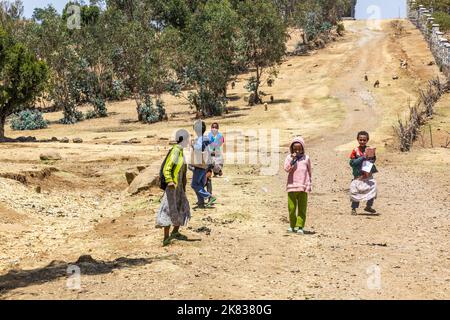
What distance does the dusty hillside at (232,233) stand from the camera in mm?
7484

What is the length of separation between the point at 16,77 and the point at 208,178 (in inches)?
799

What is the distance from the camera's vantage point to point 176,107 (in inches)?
1768

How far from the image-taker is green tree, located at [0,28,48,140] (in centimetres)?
2995

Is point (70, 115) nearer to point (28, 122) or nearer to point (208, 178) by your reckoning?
point (28, 122)

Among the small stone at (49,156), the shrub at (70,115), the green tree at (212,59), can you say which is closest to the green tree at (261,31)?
the green tree at (212,59)

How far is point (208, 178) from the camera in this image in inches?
510

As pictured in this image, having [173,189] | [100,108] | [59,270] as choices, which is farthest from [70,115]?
[59,270]

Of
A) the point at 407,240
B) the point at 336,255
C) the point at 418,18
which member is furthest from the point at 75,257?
the point at 418,18

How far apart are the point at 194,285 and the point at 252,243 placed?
2648mm

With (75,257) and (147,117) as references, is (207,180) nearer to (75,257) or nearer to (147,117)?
(75,257)

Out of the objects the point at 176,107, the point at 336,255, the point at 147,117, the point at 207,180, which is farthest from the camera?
the point at 176,107

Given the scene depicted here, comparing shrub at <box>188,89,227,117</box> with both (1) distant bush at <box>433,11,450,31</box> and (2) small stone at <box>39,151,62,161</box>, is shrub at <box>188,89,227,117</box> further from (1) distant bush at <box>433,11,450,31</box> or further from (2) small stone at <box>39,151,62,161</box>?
(1) distant bush at <box>433,11,450,31</box>

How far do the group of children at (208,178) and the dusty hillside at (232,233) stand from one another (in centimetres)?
37

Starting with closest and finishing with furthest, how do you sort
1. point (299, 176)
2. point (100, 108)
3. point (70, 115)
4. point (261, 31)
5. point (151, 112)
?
point (299, 176), point (151, 112), point (261, 31), point (70, 115), point (100, 108)
